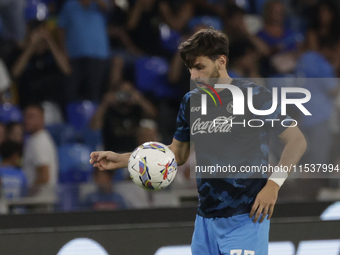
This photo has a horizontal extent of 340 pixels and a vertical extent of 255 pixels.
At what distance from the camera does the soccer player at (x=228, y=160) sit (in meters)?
2.99

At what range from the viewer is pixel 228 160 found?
3.06 metres

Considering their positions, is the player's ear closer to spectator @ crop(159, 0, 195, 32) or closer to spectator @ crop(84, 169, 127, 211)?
spectator @ crop(84, 169, 127, 211)

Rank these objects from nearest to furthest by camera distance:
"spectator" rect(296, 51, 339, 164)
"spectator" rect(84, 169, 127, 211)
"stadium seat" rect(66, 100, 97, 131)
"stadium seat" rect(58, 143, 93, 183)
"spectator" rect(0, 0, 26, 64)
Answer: "spectator" rect(84, 169, 127, 211) < "stadium seat" rect(58, 143, 93, 183) < "spectator" rect(296, 51, 339, 164) < "stadium seat" rect(66, 100, 97, 131) < "spectator" rect(0, 0, 26, 64)

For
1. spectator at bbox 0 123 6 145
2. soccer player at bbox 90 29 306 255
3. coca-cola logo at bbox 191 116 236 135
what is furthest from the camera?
spectator at bbox 0 123 6 145

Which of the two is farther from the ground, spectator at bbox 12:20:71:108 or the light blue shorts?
spectator at bbox 12:20:71:108

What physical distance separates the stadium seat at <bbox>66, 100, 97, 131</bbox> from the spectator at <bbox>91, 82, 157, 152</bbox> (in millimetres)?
147

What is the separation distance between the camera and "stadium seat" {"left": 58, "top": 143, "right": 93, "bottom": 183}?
5.98m

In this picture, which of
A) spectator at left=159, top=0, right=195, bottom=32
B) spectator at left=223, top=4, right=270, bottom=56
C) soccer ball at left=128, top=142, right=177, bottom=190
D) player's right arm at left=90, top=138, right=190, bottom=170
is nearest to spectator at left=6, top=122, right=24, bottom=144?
player's right arm at left=90, top=138, right=190, bottom=170

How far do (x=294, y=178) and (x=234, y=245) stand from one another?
9.13 ft

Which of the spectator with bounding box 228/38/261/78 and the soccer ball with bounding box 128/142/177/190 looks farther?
the spectator with bounding box 228/38/261/78

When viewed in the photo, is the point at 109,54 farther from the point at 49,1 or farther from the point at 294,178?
the point at 294,178

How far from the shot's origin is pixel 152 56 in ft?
25.9

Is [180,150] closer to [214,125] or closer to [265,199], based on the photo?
[214,125]

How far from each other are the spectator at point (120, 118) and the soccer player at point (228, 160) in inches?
135
